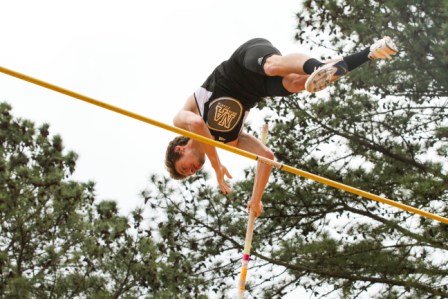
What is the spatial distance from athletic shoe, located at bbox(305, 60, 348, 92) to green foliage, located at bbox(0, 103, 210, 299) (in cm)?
417

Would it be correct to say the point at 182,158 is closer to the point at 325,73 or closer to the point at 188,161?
the point at 188,161

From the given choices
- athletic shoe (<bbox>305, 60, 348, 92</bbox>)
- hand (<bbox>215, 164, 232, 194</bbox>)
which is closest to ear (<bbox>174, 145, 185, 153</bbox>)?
hand (<bbox>215, 164, 232, 194</bbox>)

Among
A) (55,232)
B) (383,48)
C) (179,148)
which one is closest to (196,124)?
(179,148)

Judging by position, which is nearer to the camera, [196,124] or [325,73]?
[325,73]

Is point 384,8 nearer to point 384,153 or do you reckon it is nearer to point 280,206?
point 384,153

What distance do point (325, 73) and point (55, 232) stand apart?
5.83 metres

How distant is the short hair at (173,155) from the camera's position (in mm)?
5426

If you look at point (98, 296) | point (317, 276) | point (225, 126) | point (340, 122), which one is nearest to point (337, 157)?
point (340, 122)

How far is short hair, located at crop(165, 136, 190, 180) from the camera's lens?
5.43 meters

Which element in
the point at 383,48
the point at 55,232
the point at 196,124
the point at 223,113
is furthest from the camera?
the point at 55,232

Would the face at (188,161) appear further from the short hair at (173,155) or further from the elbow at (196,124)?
the elbow at (196,124)

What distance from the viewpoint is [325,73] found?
14.9ft

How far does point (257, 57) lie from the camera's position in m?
5.08

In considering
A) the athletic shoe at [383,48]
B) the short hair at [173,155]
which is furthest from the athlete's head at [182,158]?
the athletic shoe at [383,48]
